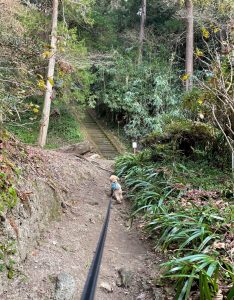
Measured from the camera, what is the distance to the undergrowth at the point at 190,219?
11.6 ft

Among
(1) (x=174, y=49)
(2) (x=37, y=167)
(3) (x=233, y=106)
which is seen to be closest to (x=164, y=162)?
(3) (x=233, y=106)

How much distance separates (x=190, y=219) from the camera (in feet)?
16.3

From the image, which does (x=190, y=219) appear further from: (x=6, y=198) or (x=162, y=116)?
(x=162, y=116)

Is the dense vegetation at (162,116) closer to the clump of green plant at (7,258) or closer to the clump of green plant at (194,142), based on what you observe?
the clump of green plant at (194,142)

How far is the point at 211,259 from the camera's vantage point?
12.1 ft

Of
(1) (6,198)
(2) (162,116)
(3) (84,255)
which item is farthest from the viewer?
(2) (162,116)

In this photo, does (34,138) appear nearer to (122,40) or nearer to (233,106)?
(122,40)

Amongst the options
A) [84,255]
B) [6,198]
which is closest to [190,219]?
[84,255]

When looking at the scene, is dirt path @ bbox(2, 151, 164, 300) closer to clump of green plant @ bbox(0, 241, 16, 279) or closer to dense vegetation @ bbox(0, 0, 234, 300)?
clump of green plant @ bbox(0, 241, 16, 279)

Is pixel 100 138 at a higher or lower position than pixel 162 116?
lower

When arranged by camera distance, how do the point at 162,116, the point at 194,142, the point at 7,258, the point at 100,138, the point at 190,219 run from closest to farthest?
the point at 7,258
the point at 190,219
the point at 194,142
the point at 162,116
the point at 100,138

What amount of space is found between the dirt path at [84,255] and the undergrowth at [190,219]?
13.0 inches

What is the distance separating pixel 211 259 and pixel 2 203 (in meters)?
2.49

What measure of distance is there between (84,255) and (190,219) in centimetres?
168
